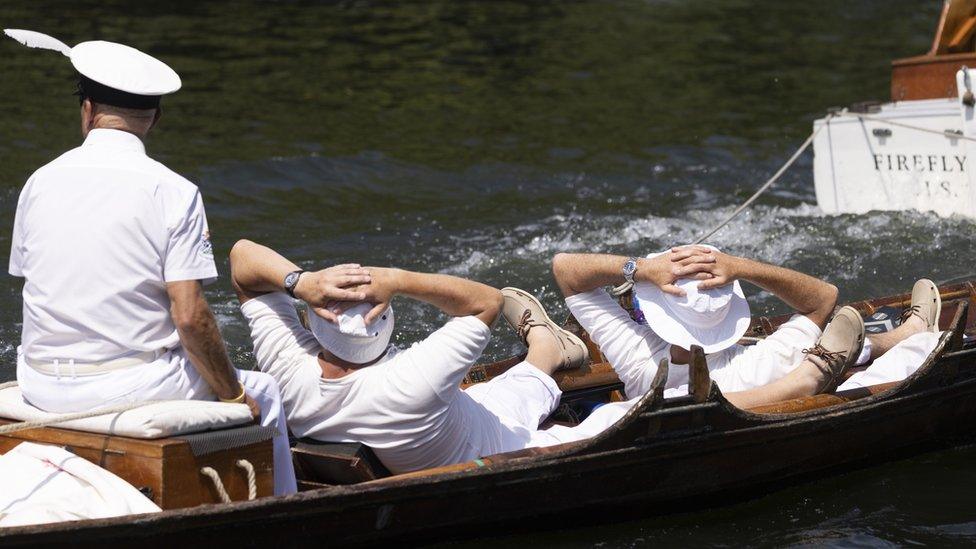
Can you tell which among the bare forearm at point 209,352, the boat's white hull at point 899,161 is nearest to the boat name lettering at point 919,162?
Result: the boat's white hull at point 899,161

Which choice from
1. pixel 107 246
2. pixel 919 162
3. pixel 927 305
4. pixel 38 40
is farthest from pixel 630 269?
pixel 919 162

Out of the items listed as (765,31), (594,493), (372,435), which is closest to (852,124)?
(594,493)

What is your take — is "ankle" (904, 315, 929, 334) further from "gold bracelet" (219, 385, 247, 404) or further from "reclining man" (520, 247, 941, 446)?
"gold bracelet" (219, 385, 247, 404)

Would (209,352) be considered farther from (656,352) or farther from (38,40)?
(656,352)

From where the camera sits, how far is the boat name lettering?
31.5ft

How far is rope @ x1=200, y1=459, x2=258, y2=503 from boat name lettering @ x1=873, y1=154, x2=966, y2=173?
657cm

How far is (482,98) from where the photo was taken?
15.7 metres

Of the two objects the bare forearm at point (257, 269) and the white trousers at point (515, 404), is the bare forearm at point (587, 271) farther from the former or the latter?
the bare forearm at point (257, 269)

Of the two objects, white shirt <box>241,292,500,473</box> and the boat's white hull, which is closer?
white shirt <box>241,292,500,473</box>

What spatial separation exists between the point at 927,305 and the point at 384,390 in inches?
120

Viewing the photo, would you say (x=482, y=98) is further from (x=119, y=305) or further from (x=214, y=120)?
(x=119, y=305)

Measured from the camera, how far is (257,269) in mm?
4848

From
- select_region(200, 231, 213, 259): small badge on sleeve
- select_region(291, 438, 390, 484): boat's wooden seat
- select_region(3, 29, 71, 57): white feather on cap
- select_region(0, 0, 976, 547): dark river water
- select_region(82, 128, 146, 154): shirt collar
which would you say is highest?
select_region(3, 29, 71, 57): white feather on cap

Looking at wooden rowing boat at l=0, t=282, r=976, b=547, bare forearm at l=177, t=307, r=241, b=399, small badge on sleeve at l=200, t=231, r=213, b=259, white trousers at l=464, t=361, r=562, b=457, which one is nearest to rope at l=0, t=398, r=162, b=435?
bare forearm at l=177, t=307, r=241, b=399
